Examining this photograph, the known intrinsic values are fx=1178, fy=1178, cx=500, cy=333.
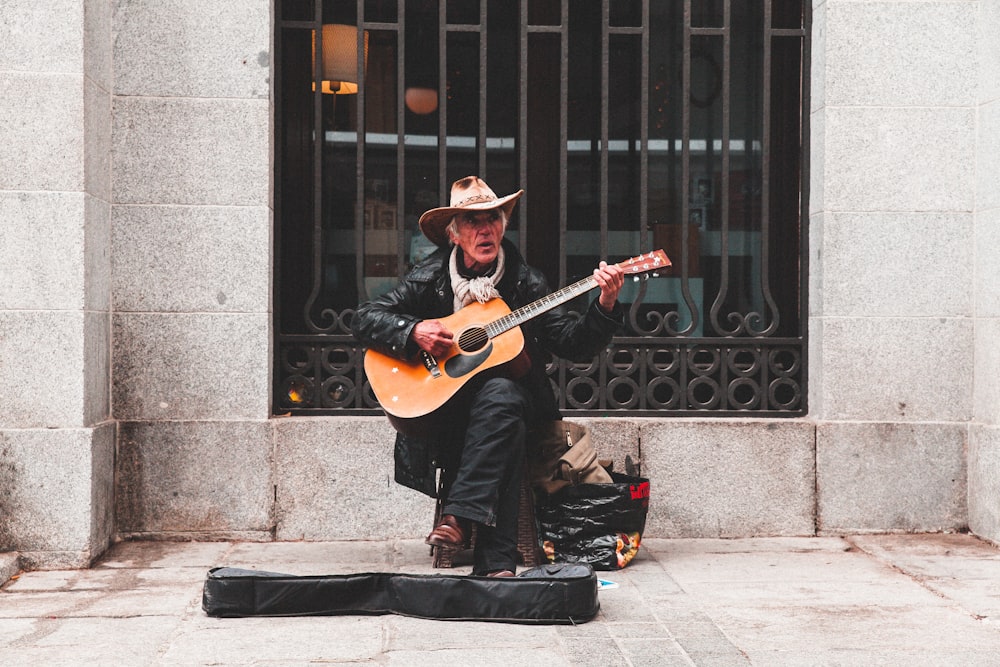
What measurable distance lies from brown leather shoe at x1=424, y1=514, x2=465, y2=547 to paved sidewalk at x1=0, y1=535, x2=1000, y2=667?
0.40 meters

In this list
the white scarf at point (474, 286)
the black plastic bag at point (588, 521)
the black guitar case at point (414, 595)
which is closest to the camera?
the black guitar case at point (414, 595)

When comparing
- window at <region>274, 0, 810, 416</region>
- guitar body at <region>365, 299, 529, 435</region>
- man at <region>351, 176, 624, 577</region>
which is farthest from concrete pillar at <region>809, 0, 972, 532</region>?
guitar body at <region>365, 299, 529, 435</region>

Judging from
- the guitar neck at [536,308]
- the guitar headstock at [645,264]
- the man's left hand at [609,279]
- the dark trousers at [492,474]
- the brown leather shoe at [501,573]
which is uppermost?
the guitar headstock at [645,264]

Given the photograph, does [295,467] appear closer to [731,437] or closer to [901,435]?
[731,437]

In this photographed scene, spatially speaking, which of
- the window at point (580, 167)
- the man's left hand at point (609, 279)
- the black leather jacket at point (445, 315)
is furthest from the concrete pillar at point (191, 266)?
the man's left hand at point (609, 279)

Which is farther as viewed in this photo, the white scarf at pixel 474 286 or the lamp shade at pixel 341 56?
the lamp shade at pixel 341 56

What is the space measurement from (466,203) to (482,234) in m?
0.15

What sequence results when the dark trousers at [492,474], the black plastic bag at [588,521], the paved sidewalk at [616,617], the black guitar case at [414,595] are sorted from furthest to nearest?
the black plastic bag at [588,521] < the dark trousers at [492,474] < the black guitar case at [414,595] < the paved sidewalk at [616,617]

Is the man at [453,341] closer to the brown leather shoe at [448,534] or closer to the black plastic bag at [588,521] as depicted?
the brown leather shoe at [448,534]

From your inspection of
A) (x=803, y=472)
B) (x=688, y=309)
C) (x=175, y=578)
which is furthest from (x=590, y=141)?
(x=175, y=578)

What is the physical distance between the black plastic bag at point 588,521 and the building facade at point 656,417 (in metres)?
0.77

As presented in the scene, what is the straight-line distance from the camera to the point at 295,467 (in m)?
6.00

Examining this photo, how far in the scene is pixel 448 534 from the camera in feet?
15.2

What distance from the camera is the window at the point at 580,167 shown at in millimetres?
6270
